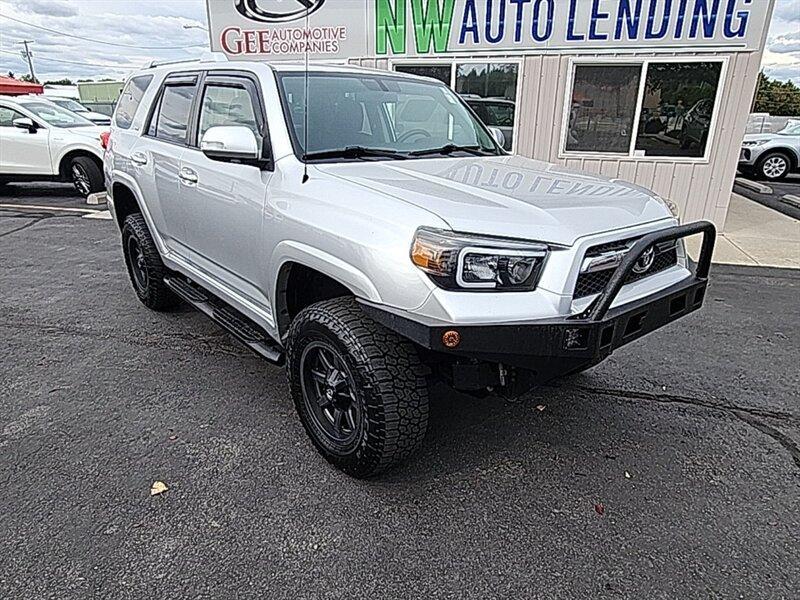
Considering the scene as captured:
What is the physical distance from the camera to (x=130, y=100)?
4781 mm

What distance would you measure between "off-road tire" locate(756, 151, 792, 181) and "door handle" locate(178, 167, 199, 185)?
15598mm

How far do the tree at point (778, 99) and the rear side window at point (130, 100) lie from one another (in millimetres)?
42273

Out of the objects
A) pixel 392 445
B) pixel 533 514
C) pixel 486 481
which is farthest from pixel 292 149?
pixel 533 514

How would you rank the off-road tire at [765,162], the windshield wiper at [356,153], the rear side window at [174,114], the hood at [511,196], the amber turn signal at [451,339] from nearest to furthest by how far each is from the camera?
the amber turn signal at [451,339] < the hood at [511,196] < the windshield wiper at [356,153] < the rear side window at [174,114] < the off-road tire at [765,162]

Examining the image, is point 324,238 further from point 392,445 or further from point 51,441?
point 51,441

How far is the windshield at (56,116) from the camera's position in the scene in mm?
10755

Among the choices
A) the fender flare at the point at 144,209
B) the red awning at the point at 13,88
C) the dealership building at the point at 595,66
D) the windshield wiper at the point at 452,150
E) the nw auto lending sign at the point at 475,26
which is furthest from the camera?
the red awning at the point at 13,88

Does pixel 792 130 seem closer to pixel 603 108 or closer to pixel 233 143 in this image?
pixel 603 108

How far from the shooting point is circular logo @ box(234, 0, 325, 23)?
28.6ft

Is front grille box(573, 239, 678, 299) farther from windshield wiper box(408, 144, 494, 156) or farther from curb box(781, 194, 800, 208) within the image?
curb box(781, 194, 800, 208)

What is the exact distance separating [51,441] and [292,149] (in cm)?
196

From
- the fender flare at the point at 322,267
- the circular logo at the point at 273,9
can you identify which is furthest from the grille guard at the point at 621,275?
the circular logo at the point at 273,9

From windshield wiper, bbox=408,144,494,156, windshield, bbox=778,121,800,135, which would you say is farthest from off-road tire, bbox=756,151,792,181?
windshield wiper, bbox=408,144,494,156

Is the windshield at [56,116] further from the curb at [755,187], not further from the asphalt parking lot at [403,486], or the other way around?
the curb at [755,187]
